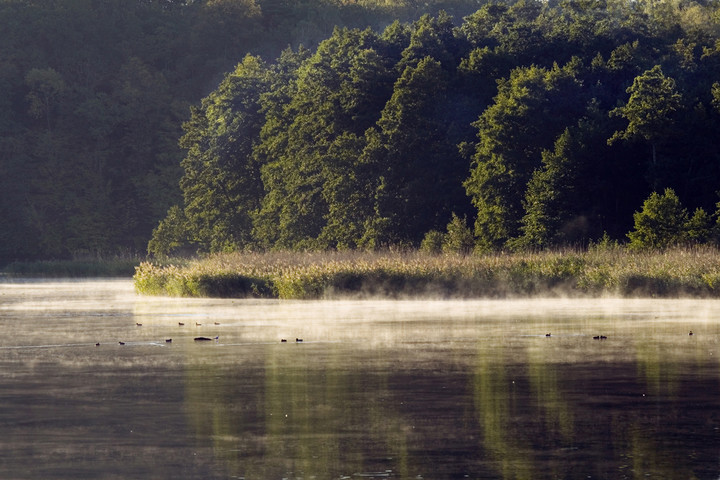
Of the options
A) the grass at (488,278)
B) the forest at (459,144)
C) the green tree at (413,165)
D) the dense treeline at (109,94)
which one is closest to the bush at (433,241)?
the forest at (459,144)

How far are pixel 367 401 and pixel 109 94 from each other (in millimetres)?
116977

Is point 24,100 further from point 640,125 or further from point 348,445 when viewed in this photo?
point 348,445

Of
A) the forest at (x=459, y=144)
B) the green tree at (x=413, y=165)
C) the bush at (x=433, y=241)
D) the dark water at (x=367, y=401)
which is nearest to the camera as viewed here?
the dark water at (x=367, y=401)

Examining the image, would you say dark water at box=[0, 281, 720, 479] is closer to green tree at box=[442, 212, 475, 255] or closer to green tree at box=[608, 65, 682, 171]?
green tree at box=[608, 65, 682, 171]

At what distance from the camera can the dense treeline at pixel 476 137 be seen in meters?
66.4

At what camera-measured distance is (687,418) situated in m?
14.4

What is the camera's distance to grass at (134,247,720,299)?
147ft

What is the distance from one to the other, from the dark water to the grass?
13.4 meters

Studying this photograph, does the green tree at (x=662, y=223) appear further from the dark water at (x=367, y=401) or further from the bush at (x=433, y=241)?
the dark water at (x=367, y=401)

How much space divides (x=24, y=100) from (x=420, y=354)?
4260 inches

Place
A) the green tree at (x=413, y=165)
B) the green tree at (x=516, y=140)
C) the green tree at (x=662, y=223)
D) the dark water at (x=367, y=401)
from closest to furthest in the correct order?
the dark water at (x=367, y=401)
the green tree at (x=662, y=223)
the green tree at (x=516, y=140)
the green tree at (x=413, y=165)

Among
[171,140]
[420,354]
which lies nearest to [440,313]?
[420,354]

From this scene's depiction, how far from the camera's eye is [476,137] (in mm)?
76188

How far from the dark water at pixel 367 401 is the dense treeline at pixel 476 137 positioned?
35.2 meters
